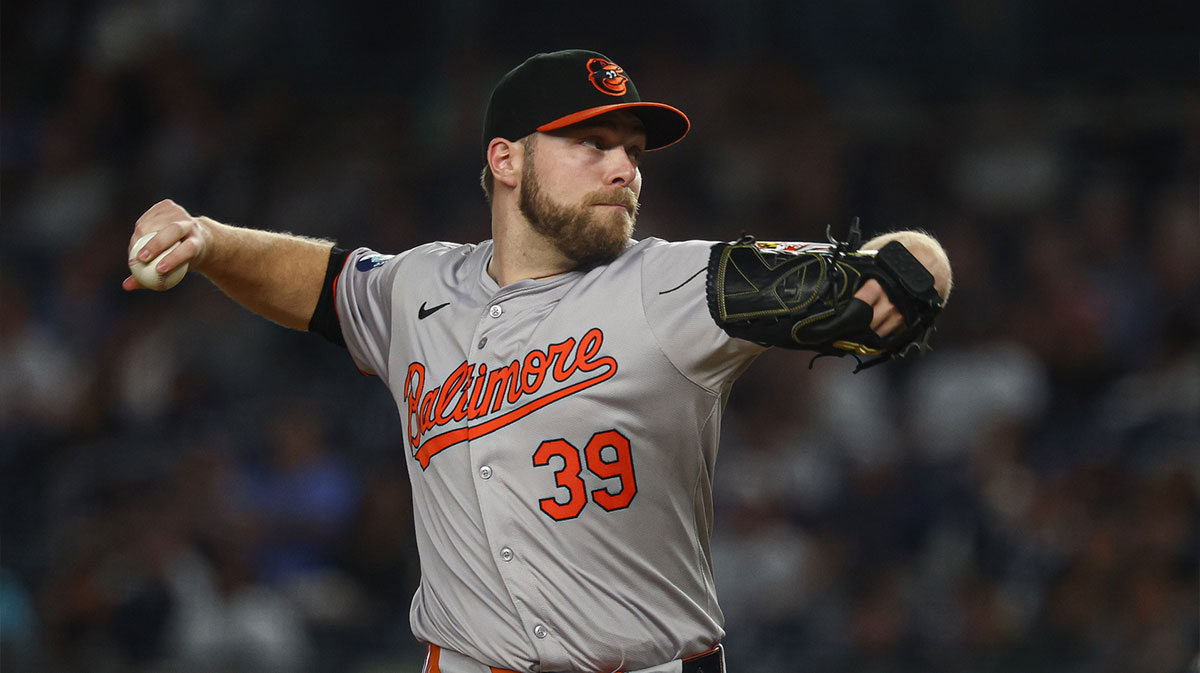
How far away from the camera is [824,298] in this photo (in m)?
2.47

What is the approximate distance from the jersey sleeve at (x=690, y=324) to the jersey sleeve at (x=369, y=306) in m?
0.72

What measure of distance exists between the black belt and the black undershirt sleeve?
115 centimetres

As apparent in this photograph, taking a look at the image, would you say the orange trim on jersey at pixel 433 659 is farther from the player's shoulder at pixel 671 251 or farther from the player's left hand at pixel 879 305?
the player's left hand at pixel 879 305

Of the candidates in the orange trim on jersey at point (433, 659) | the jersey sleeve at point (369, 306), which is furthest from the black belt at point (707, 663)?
the jersey sleeve at point (369, 306)

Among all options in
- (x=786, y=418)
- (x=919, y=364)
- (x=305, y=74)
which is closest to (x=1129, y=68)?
(x=919, y=364)

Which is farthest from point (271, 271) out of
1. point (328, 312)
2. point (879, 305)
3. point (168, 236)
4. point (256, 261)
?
point (879, 305)

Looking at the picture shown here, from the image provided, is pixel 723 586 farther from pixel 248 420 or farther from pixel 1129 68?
pixel 1129 68

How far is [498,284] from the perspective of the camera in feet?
10.1

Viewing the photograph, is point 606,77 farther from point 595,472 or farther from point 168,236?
point 168,236

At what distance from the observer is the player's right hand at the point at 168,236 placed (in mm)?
2775

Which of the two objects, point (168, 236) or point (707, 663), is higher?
point (168, 236)

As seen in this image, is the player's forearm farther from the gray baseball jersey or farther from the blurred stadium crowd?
the blurred stadium crowd

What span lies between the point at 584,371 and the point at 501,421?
0.21 metres

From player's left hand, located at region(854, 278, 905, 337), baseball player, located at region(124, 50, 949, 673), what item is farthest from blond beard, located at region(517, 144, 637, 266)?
player's left hand, located at region(854, 278, 905, 337)
